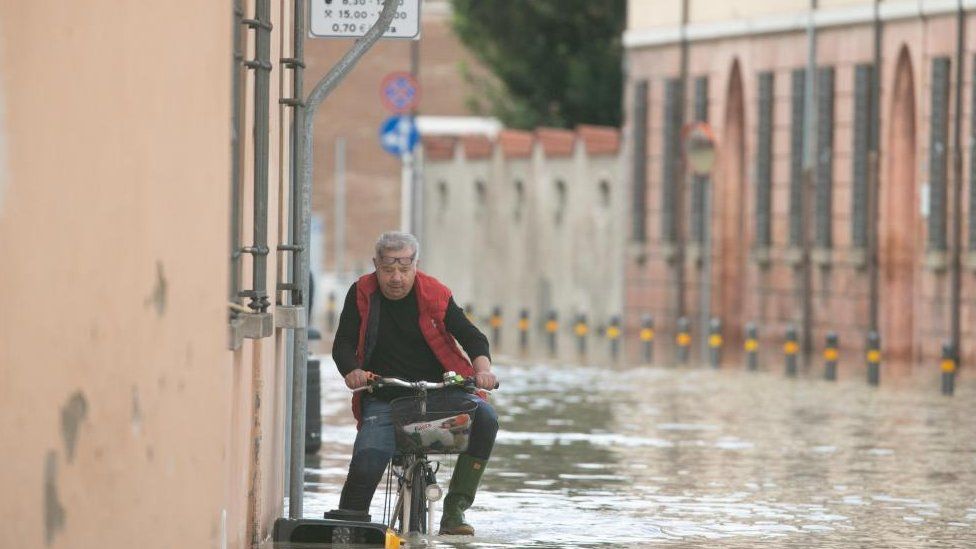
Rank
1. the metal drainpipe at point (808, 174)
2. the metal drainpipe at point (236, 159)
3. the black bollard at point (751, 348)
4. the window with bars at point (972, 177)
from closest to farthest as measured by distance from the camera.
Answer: the metal drainpipe at point (236, 159) < the black bollard at point (751, 348) < the window with bars at point (972, 177) < the metal drainpipe at point (808, 174)

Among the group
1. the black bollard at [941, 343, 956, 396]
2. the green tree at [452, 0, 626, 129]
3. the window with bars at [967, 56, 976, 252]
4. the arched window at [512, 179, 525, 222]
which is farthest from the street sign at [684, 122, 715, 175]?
the green tree at [452, 0, 626, 129]

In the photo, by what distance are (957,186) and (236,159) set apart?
23.9 meters

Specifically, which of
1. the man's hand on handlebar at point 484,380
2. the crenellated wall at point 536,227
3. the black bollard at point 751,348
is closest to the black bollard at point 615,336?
the black bollard at point 751,348

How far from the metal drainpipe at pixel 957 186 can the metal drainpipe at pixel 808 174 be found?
422 centimetres

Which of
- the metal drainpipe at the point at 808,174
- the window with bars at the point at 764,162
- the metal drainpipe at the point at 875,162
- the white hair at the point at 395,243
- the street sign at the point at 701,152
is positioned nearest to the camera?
the white hair at the point at 395,243

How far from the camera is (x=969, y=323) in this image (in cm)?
3428

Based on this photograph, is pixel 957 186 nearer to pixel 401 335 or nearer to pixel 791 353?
pixel 791 353

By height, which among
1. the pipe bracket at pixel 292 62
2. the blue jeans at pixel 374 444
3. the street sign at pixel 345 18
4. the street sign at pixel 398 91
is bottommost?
the blue jeans at pixel 374 444

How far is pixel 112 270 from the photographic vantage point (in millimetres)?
9133

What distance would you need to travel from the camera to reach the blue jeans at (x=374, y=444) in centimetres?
1235

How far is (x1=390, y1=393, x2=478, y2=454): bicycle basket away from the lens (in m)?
12.3

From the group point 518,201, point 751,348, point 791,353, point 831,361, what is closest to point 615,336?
point 751,348

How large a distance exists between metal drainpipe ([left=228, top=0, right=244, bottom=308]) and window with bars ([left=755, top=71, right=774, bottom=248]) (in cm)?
3064

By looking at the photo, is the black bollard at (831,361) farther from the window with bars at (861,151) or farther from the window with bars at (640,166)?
the window with bars at (640,166)
